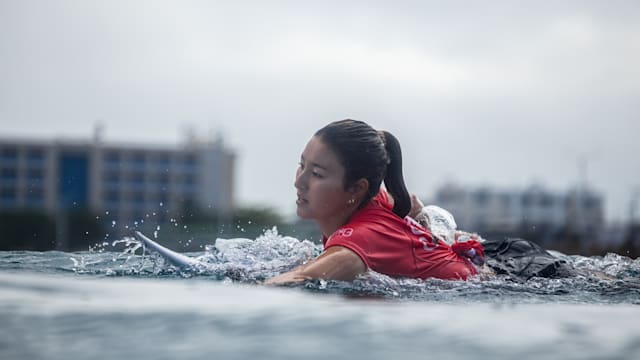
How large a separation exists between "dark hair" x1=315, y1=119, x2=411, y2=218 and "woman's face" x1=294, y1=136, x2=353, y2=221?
0.03m

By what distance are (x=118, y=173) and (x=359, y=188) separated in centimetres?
7693

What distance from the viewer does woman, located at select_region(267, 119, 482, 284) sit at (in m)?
3.35

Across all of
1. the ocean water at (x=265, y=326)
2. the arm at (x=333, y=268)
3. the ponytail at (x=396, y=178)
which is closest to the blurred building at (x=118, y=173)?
the ponytail at (x=396, y=178)

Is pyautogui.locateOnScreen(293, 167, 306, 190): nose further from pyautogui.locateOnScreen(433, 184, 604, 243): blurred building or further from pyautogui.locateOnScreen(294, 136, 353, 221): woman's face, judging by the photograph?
pyautogui.locateOnScreen(433, 184, 604, 243): blurred building

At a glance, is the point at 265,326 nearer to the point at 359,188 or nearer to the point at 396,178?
the point at 359,188

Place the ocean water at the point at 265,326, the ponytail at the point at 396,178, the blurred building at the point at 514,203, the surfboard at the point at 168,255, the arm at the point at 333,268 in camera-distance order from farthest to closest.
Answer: the blurred building at the point at 514,203
the surfboard at the point at 168,255
the ponytail at the point at 396,178
the arm at the point at 333,268
the ocean water at the point at 265,326

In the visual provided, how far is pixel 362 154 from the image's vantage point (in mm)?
3465

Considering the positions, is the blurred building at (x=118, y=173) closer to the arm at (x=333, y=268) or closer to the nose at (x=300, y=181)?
the nose at (x=300, y=181)

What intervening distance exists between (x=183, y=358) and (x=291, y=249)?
9.33 feet

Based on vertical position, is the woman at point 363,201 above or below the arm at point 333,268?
above

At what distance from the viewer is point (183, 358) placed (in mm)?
1400

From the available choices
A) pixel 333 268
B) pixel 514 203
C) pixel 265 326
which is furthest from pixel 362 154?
pixel 514 203

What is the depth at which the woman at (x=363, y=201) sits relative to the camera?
3346 millimetres

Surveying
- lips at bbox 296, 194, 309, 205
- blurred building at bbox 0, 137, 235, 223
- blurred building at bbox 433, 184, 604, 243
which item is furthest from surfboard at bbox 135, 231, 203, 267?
blurred building at bbox 433, 184, 604, 243
